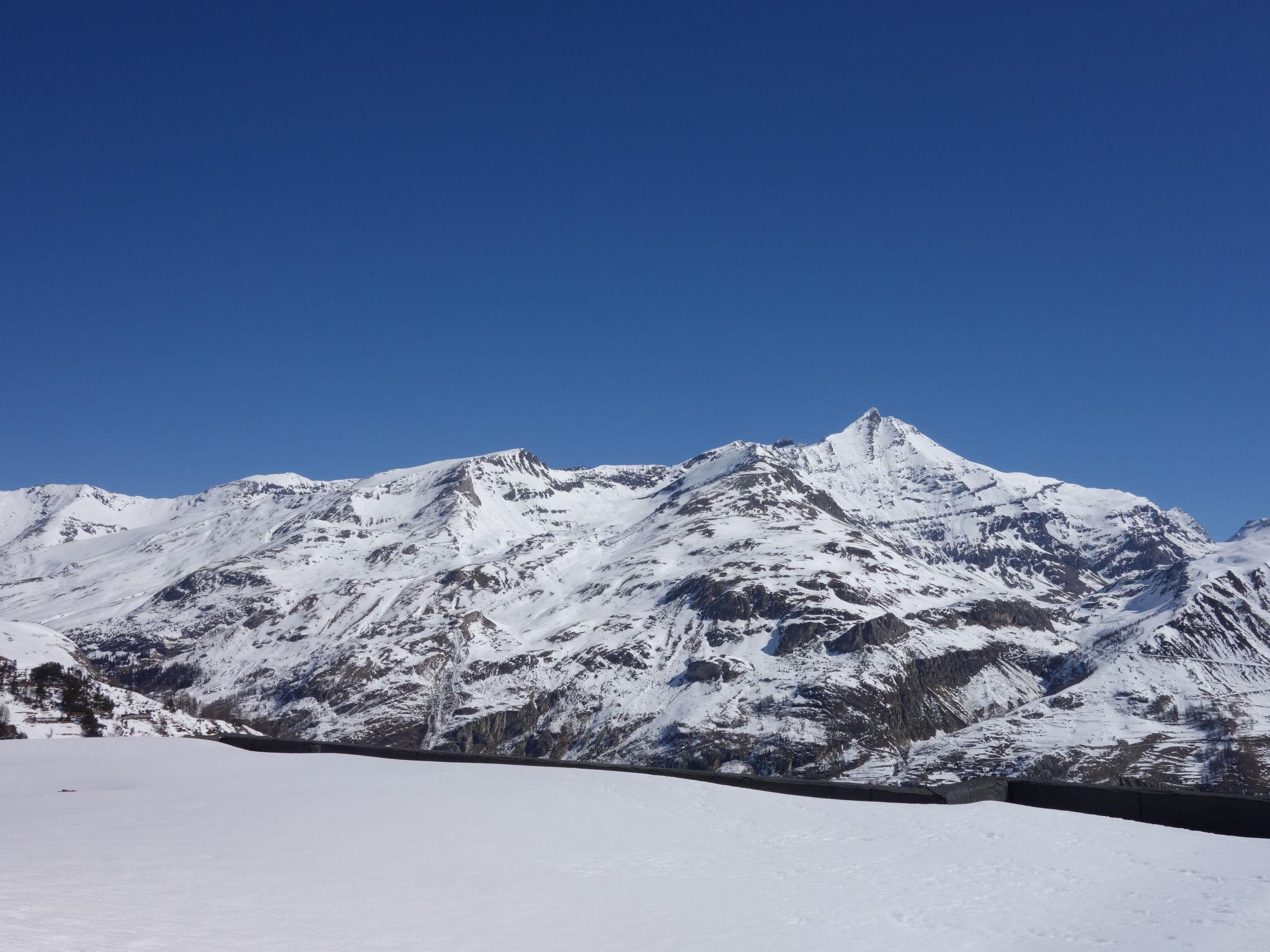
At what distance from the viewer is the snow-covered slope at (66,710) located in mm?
78750

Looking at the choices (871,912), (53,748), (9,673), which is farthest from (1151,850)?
(9,673)

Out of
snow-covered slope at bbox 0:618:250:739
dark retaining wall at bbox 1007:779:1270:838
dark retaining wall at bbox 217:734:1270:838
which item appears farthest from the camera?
snow-covered slope at bbox 0:618:250:739

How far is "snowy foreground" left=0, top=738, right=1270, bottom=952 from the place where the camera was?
35.1ft

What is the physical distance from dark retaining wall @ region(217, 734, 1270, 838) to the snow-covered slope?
46847 mm

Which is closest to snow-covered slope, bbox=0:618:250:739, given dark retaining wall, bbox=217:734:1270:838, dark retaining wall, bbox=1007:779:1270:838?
dark retaining wall, bbox=217:734:1270:838

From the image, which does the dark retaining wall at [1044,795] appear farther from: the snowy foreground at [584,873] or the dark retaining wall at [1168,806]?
the snowy foreground at [584,873]

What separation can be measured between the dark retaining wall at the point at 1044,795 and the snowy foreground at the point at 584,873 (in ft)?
4.46

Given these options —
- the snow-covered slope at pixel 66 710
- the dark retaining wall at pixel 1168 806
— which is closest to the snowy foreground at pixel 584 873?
the dark retaining wall at pixel 1168 806

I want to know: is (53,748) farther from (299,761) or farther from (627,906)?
A: (627,906)

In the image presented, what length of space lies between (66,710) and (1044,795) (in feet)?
309

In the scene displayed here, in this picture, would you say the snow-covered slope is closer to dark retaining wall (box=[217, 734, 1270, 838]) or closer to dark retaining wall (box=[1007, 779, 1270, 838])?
dark retaining wall (box=[217, 734, 1270, 838])

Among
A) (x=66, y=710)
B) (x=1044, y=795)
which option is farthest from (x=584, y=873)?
(x=66, y=710)

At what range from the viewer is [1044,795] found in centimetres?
2298

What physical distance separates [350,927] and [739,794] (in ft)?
44.5
